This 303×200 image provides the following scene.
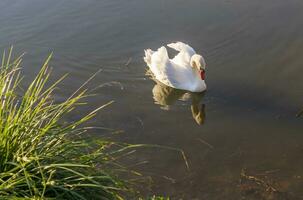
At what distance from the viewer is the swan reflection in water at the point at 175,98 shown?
7.77m

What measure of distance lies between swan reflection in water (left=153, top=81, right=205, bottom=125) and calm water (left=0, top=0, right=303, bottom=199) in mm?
18

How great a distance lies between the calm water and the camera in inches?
262

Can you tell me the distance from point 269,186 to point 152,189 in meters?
1.49

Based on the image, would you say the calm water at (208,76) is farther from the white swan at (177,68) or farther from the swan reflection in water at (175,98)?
the white swan at (177,68)

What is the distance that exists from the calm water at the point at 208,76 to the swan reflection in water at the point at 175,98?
0.06 ft

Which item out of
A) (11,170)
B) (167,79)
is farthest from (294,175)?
(11,170)

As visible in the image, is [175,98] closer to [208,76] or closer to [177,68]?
[177,68]

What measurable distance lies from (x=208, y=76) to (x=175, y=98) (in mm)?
740

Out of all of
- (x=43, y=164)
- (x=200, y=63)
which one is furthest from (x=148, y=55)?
(x=43, y=164)

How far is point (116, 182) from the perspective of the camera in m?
4.31

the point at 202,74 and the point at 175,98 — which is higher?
Answer: the point at 202,74

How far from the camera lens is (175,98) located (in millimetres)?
8586

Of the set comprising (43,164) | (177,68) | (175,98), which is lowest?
(175,98)

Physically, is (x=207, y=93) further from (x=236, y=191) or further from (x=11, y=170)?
(x=11, y=170)
